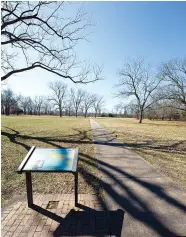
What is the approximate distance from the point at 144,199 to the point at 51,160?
2.12 m

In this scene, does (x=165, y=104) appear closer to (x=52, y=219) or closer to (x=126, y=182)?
(x=126, y=182)

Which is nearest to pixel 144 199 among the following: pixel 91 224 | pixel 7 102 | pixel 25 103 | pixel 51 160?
pixel 91 224

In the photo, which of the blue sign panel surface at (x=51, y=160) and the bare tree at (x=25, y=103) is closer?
the blue sign panel surface at (x=51, y=160)

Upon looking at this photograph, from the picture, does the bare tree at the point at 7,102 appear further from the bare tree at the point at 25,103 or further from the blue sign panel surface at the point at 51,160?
the blue sign panel surface at the point at 51,160

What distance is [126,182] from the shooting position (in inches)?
192

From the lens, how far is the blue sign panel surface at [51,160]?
3.32 m

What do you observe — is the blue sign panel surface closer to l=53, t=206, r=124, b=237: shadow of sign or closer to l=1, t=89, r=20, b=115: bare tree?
l=53, t=206, r=124, b=237: shadow of sign

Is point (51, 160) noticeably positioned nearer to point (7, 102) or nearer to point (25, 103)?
point (7, 102)

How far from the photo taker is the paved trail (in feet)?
9.91

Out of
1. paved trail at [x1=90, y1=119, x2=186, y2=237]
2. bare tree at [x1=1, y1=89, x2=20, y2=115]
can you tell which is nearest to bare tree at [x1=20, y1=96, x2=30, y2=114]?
bare tree at [x1=1, y1=89, x2=20, y2=115]

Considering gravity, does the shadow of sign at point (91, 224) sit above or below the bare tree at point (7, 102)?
below

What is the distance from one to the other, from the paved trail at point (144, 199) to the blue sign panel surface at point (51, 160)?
3.92 feet

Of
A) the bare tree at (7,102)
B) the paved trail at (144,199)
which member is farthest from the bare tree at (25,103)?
the paved trail at (144,199)

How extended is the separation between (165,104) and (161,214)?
33902 mm
